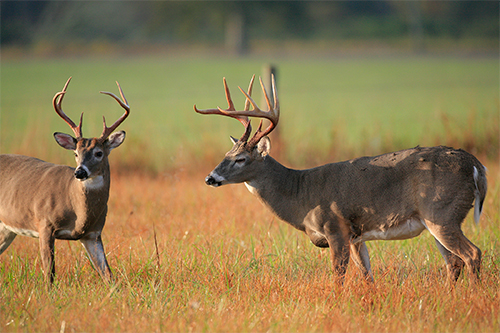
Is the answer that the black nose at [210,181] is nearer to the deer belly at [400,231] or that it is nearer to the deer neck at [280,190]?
the deer neck at [280,190]

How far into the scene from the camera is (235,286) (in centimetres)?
460

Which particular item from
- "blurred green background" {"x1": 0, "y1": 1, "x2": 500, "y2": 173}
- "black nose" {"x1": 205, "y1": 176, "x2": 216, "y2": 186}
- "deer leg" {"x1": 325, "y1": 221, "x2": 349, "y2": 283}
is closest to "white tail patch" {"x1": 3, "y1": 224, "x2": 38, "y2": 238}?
"black nose" {"x1": 205, "y1": 176, "x2": 216, "y2": 186}

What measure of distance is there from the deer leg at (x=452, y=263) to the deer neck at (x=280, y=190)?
128 centimetres

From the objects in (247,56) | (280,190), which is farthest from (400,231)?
(247,56)

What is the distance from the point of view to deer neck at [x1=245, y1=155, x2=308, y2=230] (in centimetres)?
493

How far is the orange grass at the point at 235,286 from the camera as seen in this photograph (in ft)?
12.6

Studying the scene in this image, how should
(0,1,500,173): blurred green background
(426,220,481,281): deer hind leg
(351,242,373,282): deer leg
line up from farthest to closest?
(0,1,500,173): blurred green background, (351,242,373,282): deer leg, (426,220,481,281): deer hind leg

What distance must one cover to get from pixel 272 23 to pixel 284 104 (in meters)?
24.7

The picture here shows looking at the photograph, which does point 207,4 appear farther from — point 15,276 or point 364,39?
point 15,276

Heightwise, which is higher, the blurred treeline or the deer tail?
the blurred treeline

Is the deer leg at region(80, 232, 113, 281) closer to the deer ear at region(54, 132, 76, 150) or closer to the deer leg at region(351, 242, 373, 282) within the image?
the deer ear at region(54, 132, 76, 150)

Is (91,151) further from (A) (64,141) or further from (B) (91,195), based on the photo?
(A) (64,141)

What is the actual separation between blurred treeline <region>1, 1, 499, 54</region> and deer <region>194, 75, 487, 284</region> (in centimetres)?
4066

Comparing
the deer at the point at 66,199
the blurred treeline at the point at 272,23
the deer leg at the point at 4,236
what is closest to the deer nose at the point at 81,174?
Answer: the deer at the point at 66,199
